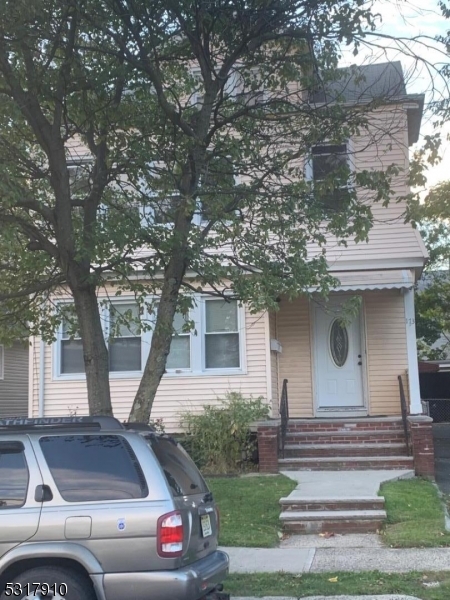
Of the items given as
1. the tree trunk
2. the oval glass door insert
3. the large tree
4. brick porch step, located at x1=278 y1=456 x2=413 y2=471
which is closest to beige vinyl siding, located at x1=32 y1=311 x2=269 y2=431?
the oval glass door insert

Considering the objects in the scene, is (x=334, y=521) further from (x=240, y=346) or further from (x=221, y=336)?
(x=221, y=336)

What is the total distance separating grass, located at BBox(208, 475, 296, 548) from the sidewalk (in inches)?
12.0

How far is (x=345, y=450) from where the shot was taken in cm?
1241

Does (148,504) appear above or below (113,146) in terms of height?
below

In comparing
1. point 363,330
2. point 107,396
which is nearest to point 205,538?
point 107,396

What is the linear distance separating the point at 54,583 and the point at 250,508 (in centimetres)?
521

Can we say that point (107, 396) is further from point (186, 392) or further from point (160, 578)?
point (186, 392)

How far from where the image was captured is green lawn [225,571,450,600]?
21.1ft

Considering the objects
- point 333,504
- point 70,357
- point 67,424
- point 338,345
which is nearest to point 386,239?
point 338,345

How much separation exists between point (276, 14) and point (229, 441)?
6.97 metres

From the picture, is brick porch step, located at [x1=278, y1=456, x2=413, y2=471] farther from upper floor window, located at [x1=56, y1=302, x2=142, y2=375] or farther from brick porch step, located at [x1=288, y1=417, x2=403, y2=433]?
upper floor window, located at [x1=56, y1=302, x2=142, y2=375]

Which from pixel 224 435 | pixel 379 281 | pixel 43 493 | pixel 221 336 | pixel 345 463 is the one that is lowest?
pixel 345 463

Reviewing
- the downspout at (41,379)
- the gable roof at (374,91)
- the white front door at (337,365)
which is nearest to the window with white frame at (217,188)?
the gable roof at (374,91)

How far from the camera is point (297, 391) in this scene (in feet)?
47.1
